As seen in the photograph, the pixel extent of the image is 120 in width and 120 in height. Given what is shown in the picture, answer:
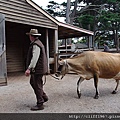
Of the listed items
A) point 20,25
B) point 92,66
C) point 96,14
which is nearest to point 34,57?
point 92,66

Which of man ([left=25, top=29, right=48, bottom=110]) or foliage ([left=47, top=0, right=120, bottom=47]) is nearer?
man ([left=25, top=29, right=48, bottom=110])

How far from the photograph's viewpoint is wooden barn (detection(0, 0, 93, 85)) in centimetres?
678

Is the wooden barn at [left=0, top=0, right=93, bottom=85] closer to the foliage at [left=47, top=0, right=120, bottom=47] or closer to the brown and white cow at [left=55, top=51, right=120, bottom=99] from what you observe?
the brown and white cow at [left=55, top=51, right=120, bottom=99]

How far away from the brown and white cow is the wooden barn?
2770 mm

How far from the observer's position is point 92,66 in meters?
4.86

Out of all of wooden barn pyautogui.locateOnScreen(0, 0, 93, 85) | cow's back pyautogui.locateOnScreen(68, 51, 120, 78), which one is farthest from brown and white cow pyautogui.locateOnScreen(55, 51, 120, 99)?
wooden barn pyautogui.locateOnScreen(0, 0, 93, 85)

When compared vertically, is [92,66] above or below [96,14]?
below

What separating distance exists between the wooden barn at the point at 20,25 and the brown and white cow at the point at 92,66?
277cm

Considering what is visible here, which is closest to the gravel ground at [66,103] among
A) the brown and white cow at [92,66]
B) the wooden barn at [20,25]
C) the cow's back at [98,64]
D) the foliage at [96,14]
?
the brown and white cow at [92,66]

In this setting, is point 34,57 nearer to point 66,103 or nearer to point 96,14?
point 66,103

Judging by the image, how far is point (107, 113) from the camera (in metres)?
3.62

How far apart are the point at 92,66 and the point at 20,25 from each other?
6.70 meters

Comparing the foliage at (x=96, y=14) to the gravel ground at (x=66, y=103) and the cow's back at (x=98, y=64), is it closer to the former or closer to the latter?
the cow's back at (x=98, y=64)

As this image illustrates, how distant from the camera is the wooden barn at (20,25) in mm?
6781
